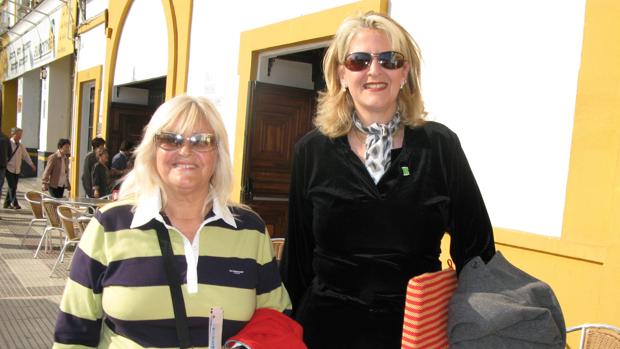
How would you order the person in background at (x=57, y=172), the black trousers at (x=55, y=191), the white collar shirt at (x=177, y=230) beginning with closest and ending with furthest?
the white collar shirt at (x=177, y=230) < the person in background at (x=57, y=172) < the black trousers at (x=55, y=191)

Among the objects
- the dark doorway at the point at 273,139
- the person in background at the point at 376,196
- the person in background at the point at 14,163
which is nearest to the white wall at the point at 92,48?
the person in background at the point at 14,163

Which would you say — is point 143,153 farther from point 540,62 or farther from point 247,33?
point 247,33

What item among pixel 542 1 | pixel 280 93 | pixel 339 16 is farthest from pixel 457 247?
pixel 280 93

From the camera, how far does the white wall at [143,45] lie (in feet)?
28.3

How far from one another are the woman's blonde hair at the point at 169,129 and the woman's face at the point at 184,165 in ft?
0.07

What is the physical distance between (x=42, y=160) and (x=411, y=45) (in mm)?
17309

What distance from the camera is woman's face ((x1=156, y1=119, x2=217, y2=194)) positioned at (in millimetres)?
1777

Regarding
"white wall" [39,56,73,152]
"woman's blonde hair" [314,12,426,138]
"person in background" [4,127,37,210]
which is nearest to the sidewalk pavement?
"person in background" [4,127,37,210]

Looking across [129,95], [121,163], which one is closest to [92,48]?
[129,95]

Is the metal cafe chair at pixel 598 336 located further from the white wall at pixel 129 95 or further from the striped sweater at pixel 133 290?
the white wall at pixel 129 95

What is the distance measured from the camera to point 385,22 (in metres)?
1.94

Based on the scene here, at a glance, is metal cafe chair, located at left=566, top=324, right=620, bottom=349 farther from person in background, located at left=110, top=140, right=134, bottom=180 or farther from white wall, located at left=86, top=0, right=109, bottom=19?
white wall, located at left=86, top=0, right=109, bottom=19

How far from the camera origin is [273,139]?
6.02 meters

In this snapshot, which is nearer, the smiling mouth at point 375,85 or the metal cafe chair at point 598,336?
the smiling mouth at point 375,85
